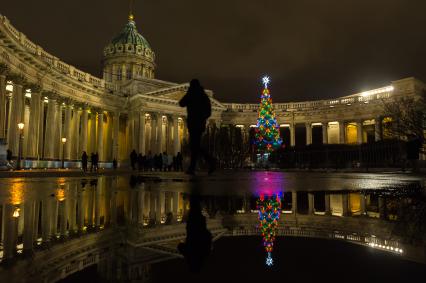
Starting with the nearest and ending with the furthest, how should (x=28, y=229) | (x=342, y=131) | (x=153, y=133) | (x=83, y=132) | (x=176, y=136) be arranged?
(x=28, y=229) → (x=83, y=132) → (x=153, y=133) → (x=176, y=136) → (x=342, y=131)

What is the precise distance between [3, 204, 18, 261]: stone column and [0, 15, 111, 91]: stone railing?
77.0 ft

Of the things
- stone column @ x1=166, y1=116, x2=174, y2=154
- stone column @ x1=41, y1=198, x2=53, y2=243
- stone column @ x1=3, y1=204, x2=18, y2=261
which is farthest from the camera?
stone column @ x1=166, y1=116, x2=174, y2=154

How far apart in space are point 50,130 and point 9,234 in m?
33.3

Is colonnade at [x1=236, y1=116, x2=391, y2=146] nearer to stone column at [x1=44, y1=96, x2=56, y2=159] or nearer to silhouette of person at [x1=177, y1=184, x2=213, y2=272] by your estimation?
stone column at [x1=44, y1=96, x2=56, y2=159]

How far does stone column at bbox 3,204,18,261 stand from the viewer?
1.50 metres

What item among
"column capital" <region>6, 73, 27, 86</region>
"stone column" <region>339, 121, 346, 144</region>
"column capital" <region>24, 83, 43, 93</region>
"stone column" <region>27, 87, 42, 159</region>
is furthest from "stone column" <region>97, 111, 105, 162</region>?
"stone column" <region>339, 121, 346, 144</region>

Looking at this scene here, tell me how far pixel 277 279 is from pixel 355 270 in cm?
28

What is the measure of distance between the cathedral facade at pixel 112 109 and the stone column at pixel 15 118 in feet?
0.20

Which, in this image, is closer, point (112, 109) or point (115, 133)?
point (112, 109)

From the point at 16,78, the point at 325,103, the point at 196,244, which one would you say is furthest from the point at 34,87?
the point at 325,103

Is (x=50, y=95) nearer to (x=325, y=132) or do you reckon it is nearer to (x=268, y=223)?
(x=268, y=223)

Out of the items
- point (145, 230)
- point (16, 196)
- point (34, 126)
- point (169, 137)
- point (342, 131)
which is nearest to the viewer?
point (145, 230)

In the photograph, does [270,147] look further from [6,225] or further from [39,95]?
[6,225]

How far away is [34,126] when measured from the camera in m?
28.3
